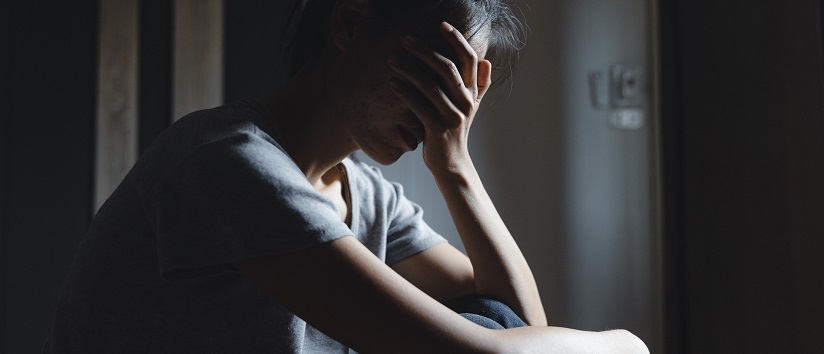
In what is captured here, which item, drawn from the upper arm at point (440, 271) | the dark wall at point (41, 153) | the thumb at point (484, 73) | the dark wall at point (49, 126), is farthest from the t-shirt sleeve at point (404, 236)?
the dark wall at point (41, 153)

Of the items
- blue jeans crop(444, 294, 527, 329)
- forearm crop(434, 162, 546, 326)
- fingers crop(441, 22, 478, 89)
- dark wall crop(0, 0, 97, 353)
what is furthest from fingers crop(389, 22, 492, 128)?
dark wall crop(0, 0, 97, 353)

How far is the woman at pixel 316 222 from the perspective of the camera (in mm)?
629

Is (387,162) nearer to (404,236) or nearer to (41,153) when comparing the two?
(404,236)

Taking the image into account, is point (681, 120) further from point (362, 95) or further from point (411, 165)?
point (362, 95)

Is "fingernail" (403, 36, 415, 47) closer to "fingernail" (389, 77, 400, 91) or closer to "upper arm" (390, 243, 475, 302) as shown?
"fingernail" (389, 77, 400, 91)

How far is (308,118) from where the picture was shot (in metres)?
0.84

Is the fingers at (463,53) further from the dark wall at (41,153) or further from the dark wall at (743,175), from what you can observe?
the dark wall at (41,153)

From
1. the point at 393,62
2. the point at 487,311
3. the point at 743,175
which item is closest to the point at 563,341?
the point at 487,311

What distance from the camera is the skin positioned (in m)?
0.63

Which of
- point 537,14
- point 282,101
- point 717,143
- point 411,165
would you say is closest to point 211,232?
point 282,101

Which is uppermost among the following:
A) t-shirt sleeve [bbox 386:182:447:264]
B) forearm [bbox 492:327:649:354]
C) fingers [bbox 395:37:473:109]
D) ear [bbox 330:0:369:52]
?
ear [bbox 330:0:369:52]

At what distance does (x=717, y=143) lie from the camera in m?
1.58

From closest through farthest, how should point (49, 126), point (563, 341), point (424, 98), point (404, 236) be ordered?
point (563, 341)
point (424, 98)
point (404, 236)
point (49, 126)

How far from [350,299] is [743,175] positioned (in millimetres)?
1184
